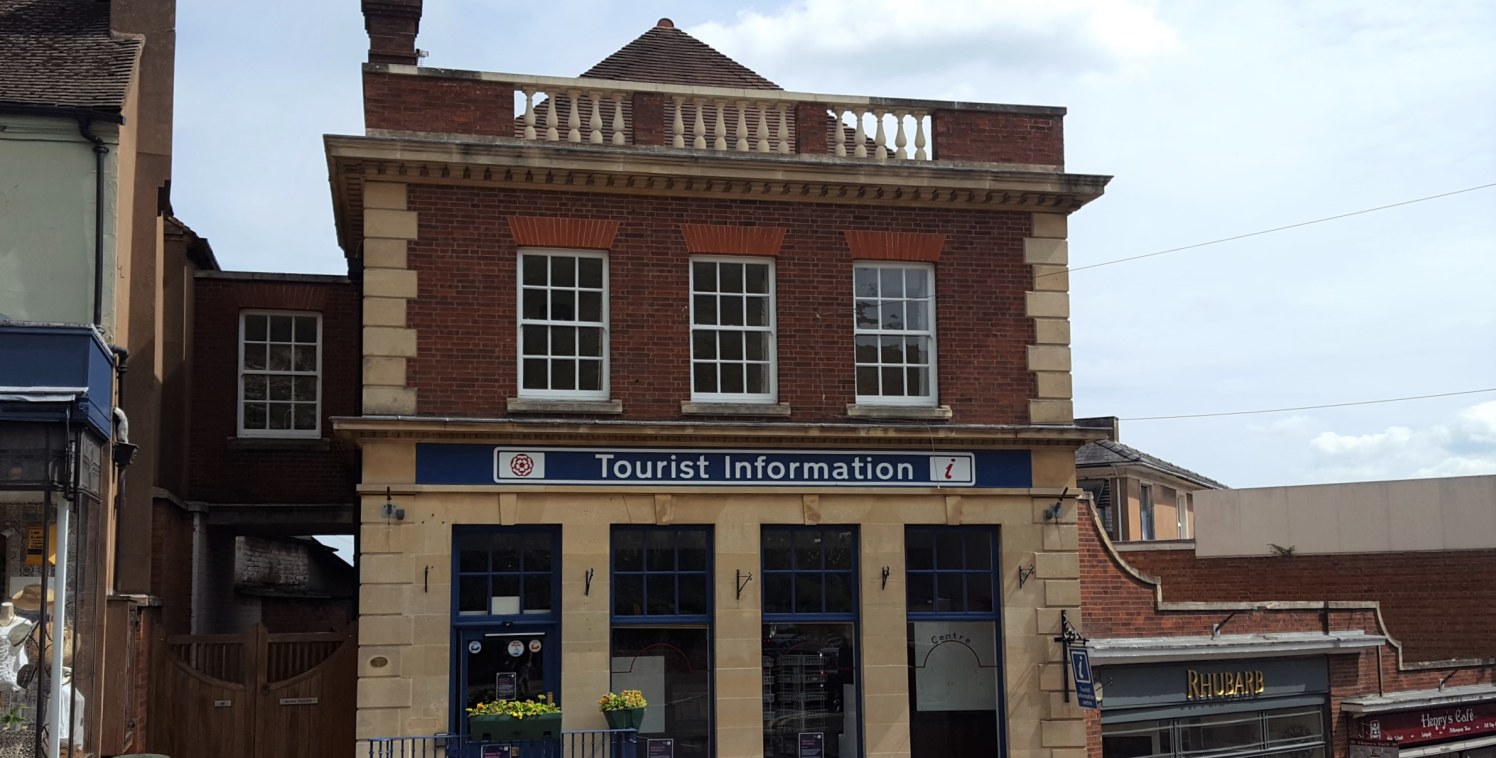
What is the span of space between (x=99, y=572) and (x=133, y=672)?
74.4 inches

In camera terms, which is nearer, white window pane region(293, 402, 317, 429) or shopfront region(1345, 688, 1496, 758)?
shopfront region(1345, 688, 1496, 758)

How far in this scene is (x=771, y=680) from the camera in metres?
17.9

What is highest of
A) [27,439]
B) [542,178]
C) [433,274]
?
[542,178]

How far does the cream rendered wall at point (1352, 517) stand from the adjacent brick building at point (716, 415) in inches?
341

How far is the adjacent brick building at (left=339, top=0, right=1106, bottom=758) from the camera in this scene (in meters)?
17.1

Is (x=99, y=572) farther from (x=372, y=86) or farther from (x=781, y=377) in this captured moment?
(x=781, y=377)

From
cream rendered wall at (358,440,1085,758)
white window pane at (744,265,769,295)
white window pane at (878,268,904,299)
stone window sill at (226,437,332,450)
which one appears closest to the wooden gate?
cream rendered wall at (358,440,1085,758)

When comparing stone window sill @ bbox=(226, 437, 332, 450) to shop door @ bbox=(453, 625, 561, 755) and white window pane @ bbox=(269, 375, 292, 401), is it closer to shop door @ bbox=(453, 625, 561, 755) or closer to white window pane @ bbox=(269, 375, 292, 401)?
white window pane @ bbox=(269, 375, 292, 401)

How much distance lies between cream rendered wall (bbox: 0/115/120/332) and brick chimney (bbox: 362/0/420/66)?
4.08 metres

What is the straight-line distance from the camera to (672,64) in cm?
2242

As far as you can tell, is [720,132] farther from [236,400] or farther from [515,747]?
[236,400]

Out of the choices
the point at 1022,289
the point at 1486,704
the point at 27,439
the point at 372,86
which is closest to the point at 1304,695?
the point at 1486,704

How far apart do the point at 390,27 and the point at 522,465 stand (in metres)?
6.28

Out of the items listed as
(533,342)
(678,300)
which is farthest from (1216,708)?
(533,342)
